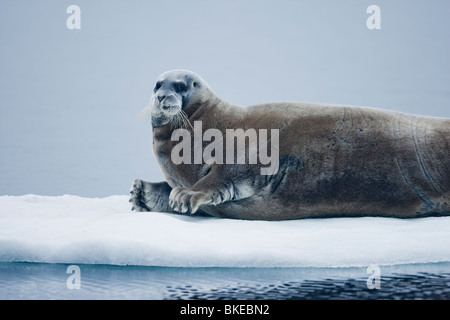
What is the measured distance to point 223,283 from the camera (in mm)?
3061

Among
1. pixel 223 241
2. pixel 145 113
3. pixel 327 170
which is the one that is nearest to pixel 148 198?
pixel 145 113

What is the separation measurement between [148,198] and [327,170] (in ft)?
4.56

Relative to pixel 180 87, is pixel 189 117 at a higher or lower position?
lower

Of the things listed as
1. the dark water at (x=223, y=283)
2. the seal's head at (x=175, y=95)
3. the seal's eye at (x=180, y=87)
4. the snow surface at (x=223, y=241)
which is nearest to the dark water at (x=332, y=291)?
the dark water at (x=223, y=283)

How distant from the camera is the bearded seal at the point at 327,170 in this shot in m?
4.33

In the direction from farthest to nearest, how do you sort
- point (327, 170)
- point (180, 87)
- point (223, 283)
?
1. point (180, 87)
2. point (327, 170)
3. point (223, 283)

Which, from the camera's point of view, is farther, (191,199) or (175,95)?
(175,95)

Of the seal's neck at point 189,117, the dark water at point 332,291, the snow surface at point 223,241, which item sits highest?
the seal's neck at point 189,117

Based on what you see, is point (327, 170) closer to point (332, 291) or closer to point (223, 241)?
point (223, 241)

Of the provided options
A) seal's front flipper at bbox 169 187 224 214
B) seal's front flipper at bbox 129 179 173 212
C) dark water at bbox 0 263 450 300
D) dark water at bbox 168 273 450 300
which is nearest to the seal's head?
seal's front flipper at bbox 129 179 173 212

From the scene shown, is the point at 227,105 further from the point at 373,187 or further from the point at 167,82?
the point at 373,187

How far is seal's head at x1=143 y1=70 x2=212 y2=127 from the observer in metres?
4.55

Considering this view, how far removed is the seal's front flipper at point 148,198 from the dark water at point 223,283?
126 centimetres

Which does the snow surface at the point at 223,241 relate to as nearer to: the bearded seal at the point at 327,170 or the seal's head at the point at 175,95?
the bearded seal at the point at 327,170
